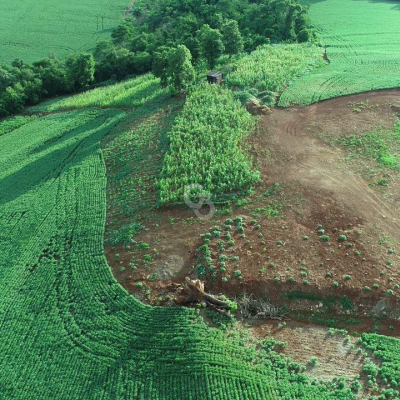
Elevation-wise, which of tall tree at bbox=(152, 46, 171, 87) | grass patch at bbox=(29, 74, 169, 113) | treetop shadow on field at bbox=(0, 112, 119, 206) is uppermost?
tall tree at bbox=(152, 46, 171, 87)

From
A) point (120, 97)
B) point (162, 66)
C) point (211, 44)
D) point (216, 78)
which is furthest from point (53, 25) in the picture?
point (216, 78)

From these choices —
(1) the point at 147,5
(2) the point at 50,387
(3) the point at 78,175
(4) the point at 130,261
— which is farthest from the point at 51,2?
(2) the point at 50,387

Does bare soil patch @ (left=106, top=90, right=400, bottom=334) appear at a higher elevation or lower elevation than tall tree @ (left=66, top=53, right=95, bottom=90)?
lower

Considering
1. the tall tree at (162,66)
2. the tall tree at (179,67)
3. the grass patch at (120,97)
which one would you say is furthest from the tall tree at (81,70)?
the tall tree at (179,67)

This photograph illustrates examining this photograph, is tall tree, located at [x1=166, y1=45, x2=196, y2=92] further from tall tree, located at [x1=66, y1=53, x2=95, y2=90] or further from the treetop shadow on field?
tall tree, located at [x1=66, y1=53, x2=95, y2=90]

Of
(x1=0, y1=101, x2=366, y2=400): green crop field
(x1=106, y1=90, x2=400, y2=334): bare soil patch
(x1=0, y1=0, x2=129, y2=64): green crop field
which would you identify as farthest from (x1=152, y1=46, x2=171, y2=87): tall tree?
(x1=0, y1=0, x2=129, y2=64): green crop field

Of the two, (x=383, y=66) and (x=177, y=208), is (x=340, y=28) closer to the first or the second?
(x=383, y=66)

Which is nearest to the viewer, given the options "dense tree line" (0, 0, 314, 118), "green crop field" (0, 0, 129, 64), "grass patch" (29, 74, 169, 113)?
"grass patch" (29, 74, 169, 113)

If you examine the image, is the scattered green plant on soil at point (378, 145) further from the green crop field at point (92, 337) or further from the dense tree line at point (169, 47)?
the green crop field at point (92, 337)
